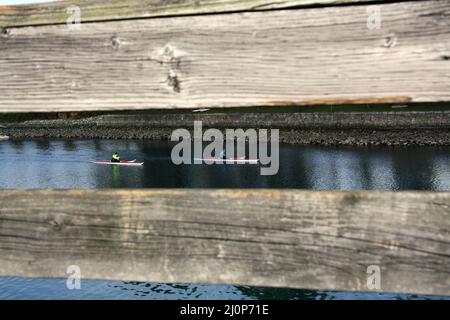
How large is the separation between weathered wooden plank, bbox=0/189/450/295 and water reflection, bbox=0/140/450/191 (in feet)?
114

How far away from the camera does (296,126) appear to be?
65188 millimetres

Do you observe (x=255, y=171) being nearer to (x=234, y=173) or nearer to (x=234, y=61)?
(x=234, y=173)

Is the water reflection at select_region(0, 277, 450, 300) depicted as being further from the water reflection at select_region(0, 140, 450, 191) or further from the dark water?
the water reflection at select_region(0, 140, 450, 191)

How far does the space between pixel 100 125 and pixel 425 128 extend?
152 feet

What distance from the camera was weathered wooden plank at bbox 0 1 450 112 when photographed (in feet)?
5.62

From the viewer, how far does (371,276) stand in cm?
180

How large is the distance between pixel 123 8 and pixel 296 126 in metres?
64.1

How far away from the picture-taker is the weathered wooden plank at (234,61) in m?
1.71

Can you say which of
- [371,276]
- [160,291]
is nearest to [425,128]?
[160,291]

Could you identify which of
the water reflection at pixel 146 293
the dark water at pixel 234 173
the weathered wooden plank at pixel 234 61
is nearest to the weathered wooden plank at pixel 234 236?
the weathered wooden plank at pixel 234 61

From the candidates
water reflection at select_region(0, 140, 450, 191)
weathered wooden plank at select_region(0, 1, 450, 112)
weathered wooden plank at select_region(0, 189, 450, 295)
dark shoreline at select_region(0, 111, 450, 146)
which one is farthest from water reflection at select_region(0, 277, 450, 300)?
dark shoreline at select_region(0, 111, 450, 146)

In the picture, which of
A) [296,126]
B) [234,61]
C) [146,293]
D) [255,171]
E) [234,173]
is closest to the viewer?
[234,61]

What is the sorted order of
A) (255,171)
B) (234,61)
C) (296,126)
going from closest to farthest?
(234,61) < (255,171) < (296,126)

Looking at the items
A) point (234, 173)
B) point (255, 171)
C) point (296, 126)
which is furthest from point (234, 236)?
point (296, 126)
